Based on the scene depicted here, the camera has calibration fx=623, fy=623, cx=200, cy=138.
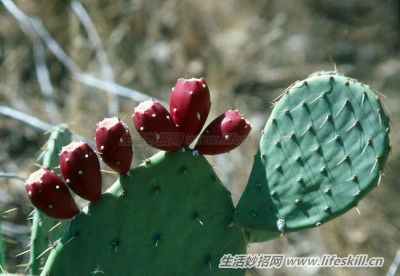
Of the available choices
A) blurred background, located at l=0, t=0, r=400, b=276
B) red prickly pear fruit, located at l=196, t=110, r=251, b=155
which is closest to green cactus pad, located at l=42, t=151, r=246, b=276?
red prickly pear fruit, located at l=196, t=110, r=251, b=155

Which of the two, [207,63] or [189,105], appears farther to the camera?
[207,63]

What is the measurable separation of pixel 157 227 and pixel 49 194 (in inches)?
9.8

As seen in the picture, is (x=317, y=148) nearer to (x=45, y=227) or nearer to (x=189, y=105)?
(x=189, y=105)

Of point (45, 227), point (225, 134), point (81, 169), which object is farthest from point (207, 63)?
point (81, 169)

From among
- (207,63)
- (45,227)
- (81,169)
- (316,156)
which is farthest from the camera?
(207,63)

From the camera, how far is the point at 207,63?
4137mm

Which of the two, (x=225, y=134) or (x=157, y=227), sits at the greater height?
(x=225, y=134)

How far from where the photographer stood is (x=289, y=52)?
4371 millimetres

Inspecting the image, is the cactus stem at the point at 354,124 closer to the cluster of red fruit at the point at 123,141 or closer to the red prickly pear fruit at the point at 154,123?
the cluster of red fruit at the point at 123,141

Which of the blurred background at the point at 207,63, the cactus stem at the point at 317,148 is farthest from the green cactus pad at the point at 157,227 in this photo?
the blurred background at the point at 207,63

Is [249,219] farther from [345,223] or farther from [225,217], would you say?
[345,223]

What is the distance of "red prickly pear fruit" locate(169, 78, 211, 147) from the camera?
4.47 ft

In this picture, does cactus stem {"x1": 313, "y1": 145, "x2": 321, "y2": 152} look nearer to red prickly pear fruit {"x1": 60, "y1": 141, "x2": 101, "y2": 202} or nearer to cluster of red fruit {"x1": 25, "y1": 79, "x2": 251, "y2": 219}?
cluster of red fruit {"x1": 25, "y1": 79, "x2": 251, "y2": 219}

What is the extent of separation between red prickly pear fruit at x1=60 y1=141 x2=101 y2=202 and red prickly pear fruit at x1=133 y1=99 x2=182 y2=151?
0.12m
